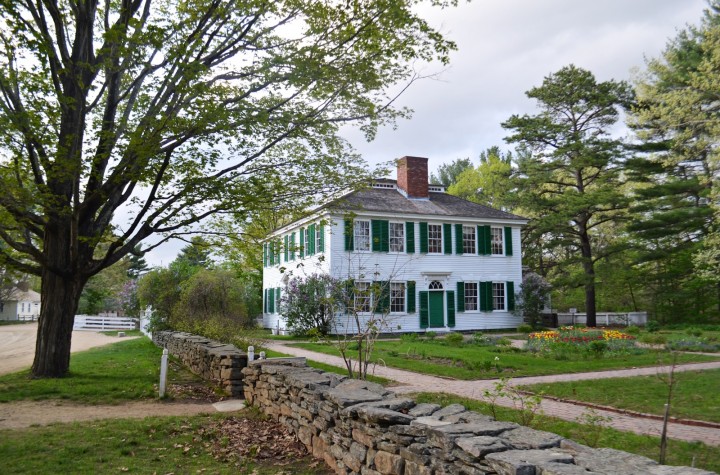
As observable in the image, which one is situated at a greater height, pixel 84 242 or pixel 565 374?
pixel 84 242

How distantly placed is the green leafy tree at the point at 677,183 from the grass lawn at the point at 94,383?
61.8 ft

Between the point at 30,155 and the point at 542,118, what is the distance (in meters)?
23.0

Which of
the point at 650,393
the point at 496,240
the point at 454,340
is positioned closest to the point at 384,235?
the point at 496,240

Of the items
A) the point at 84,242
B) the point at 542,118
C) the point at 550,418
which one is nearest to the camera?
the point at 550,418

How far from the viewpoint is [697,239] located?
26.1m

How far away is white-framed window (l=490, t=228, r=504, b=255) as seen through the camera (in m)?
24.8

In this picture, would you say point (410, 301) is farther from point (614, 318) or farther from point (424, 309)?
point (614, 318)

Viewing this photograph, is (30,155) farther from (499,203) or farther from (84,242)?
(499,203)

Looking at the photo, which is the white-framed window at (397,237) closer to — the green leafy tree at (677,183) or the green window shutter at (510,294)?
the green window shutter at (510,294)

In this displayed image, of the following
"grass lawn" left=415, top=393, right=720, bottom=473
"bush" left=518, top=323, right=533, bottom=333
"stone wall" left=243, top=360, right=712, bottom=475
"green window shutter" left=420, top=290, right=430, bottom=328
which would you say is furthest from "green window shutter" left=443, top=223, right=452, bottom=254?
"stone wall" left=243, top=360, right=712, bottom=475

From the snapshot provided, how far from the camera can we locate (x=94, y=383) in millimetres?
10047

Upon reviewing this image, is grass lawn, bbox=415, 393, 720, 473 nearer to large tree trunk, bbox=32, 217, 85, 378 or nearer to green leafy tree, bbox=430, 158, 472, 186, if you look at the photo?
large tree trunk, bbox=32, 217, 85, 378

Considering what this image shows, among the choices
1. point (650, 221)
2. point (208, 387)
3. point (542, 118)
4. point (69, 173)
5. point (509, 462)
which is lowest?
point (208, 387)

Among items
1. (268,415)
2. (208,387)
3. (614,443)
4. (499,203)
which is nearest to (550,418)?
(614,443)
